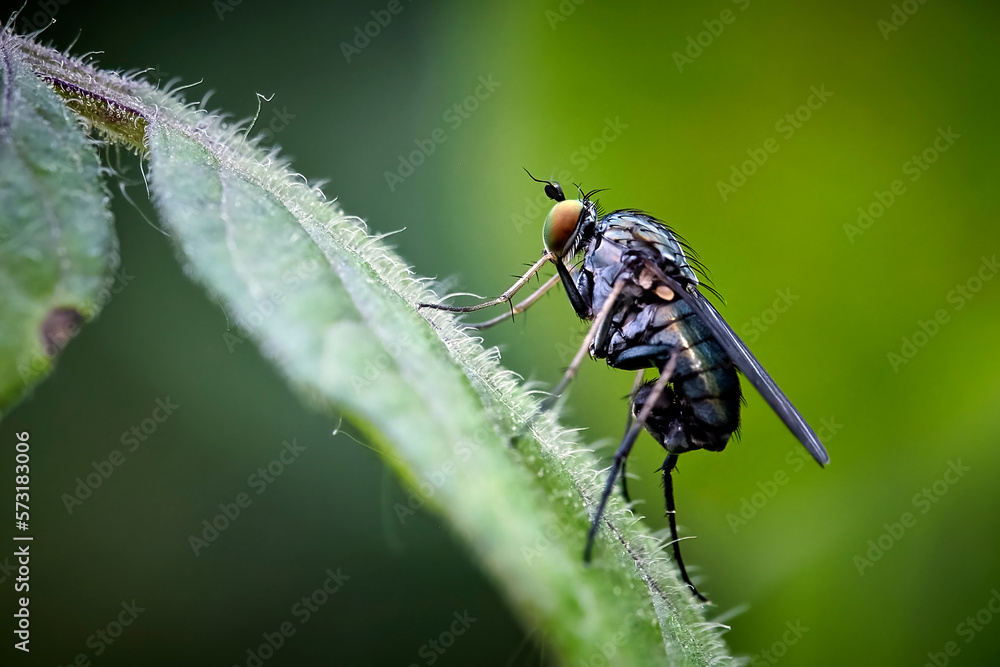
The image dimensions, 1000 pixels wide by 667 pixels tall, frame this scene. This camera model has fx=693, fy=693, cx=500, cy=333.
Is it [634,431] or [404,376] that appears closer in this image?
[404,376]

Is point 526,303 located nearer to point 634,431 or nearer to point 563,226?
point 563,226

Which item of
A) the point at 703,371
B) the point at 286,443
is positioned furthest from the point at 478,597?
the point at 703,371

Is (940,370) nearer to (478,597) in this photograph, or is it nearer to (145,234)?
(478,597)

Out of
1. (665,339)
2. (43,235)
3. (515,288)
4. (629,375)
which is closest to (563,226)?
(515,288)

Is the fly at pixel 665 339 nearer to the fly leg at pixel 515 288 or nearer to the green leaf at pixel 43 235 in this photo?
the fly leg at pixel 515 288

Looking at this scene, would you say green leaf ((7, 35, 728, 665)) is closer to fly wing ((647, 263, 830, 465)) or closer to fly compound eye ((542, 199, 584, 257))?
fly wing ((647, 263, 830, 465))
